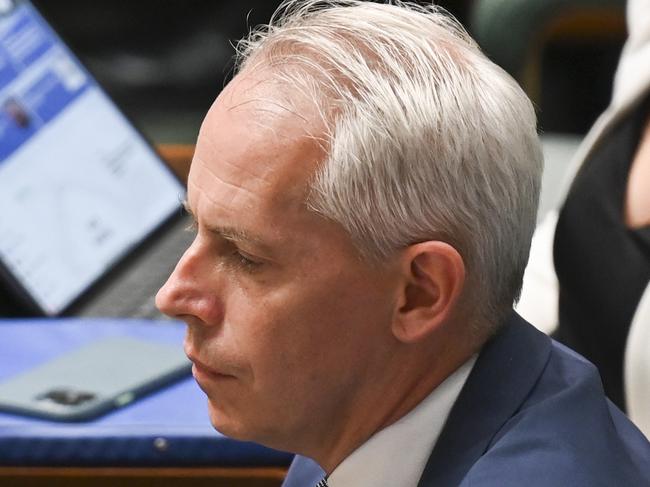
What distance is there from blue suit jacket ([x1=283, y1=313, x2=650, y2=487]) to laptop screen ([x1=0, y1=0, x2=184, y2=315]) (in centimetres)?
96

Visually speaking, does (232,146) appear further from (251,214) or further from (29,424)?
(29,424)

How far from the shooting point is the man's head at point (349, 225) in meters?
1.00

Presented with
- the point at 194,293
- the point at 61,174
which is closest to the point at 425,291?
the point at 194,293

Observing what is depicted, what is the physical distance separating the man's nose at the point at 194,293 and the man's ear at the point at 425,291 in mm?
146

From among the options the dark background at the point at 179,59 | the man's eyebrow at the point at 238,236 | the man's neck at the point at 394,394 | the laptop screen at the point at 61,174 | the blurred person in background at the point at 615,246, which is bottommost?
the dark background at the point at 179,59

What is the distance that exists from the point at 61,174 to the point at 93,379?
0.60 m

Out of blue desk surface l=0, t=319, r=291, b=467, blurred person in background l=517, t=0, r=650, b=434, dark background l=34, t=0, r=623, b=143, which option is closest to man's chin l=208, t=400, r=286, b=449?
blue desk surface l=0, t=319, r=291, b=467

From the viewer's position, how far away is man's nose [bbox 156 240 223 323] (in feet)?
3.50

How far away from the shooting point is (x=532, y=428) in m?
0.99

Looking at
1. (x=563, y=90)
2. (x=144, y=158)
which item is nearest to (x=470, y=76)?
(x=144, y=158)

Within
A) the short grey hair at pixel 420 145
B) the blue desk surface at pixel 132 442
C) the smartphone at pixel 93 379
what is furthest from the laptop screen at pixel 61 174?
the short grey hair at pixel 420 145

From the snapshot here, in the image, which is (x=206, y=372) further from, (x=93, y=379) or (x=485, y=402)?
(x=93, y=379)

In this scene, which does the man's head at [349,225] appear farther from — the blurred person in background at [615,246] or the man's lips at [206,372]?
the blurred person in background at [615,246]

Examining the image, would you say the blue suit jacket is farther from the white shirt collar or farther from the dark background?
the dark background
